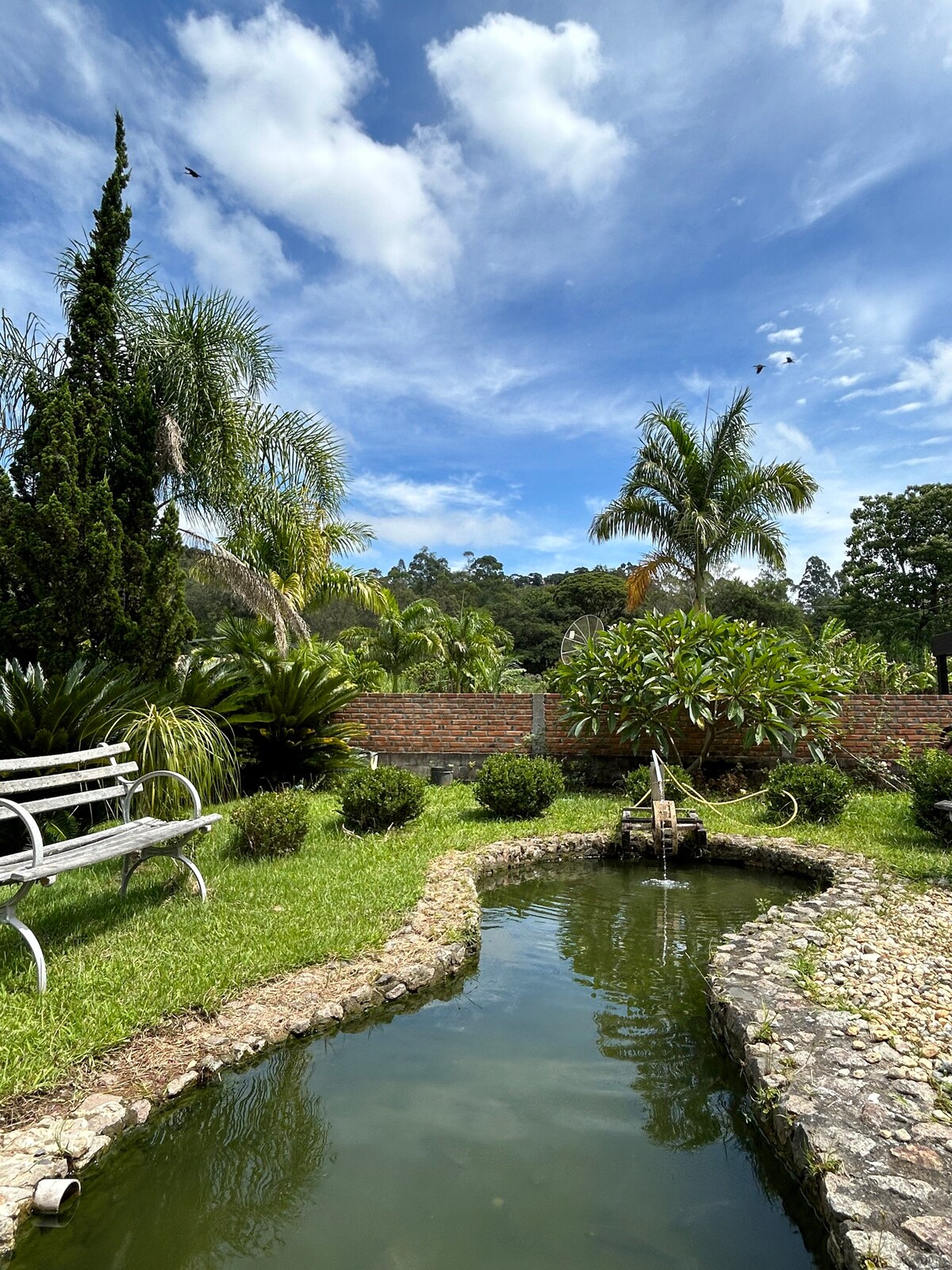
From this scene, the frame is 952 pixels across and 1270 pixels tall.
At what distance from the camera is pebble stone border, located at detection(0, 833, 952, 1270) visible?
2.02m

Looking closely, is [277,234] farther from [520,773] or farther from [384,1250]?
[384,1250]

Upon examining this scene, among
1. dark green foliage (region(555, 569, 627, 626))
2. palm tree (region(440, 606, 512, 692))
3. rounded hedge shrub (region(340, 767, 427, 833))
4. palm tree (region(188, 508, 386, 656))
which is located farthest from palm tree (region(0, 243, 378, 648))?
dark green foliage (region(555, 569, 627, 626))

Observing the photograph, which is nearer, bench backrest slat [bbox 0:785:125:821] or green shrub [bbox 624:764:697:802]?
bench backrest slat [bbox 0:785:125:821]

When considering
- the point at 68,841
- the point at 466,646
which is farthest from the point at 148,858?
the point at 466,646

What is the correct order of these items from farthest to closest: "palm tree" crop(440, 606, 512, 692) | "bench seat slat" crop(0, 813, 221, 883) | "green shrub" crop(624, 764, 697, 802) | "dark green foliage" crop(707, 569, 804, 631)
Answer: "dark green foliage" crop(707, 569, 804, 631), "palm tree" crop(440, 606, 512, 692), "green shrub" crop(624, 764, 697, 802), "bench seat slat" crop(0, 813, 221, 883)

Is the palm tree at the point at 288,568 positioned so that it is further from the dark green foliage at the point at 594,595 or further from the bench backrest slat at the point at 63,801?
the dark green foliage at the point at 594,595

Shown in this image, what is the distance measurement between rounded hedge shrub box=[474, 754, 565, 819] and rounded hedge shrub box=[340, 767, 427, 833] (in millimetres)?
837

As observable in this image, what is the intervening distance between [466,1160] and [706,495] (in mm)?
12172

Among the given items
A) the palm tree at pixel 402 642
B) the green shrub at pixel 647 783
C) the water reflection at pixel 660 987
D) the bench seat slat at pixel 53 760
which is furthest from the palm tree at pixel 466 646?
the bench seat slat at pixel 53 760

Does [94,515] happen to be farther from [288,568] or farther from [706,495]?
[706,495]

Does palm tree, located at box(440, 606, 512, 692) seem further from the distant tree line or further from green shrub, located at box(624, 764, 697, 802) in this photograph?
green shrub, located at box(624, 764, 697, 802)

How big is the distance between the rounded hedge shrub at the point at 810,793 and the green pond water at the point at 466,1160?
390 cm

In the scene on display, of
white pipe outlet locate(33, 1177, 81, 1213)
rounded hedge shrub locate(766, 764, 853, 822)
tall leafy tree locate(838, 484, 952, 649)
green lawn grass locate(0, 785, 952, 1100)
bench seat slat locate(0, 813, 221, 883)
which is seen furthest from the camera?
tall leafy tree locate(838, 484, 952, 649)

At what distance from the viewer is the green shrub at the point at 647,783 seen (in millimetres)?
8031
